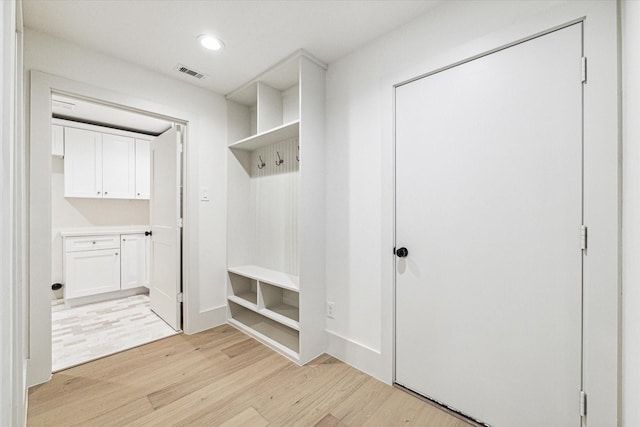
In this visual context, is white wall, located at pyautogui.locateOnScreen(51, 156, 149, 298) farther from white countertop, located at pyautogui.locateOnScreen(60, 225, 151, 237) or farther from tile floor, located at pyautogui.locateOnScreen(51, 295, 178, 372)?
tile floor, located at pyautogui.locateOnScreen(51, 295, 178, 372)

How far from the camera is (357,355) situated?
207 centimetres

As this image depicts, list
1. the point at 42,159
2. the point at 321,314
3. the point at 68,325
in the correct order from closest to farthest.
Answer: the point at 42,159, the point at 321,314, the point at 68,325

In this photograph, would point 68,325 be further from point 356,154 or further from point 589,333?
point 589,333

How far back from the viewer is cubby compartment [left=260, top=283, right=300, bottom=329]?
2.44 m

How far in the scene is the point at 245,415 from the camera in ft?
5.30

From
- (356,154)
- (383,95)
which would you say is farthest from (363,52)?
(356,154)

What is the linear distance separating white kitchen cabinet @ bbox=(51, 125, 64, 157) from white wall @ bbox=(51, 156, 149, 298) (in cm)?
9

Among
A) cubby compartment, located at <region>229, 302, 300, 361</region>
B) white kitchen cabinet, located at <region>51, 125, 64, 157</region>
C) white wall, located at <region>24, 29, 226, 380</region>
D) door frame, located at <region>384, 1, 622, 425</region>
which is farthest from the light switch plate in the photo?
door frame, located at <region>384, 1, 622, 425</region>

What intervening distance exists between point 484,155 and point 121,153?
4.46 m

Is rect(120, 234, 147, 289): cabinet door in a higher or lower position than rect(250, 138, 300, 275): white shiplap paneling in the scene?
lower

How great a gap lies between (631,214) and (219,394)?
2.29 metres

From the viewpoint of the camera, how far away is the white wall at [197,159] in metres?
2.23

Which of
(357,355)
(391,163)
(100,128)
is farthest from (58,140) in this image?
(357,355)

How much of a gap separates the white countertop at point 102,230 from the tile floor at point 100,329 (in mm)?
898
